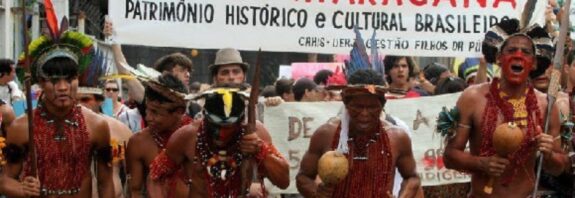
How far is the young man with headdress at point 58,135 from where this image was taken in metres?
8.55

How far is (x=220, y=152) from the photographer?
7.80 meters

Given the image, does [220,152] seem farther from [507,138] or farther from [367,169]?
[507,138]

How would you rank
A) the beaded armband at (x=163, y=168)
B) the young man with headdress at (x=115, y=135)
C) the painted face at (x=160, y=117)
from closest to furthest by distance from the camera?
the beaded armband at (x=163, y=168) < the painted face at (x=160, y=117) < the young man with headdress at (x=115, y=135)

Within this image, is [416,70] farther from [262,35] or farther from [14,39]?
[14,39]

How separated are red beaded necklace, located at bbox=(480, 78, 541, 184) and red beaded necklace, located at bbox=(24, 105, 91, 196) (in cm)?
268

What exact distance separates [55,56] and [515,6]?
12.8ft

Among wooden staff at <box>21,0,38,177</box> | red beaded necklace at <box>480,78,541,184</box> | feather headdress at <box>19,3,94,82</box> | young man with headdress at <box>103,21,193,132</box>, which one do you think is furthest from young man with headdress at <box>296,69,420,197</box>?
young man with headdress at <box>103,21,193,132</box>

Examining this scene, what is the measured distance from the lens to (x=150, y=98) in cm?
862

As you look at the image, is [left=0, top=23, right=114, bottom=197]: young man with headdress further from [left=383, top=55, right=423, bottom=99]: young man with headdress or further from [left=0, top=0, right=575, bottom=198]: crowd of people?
[left=383, top=55, right=423, bottom=99]: young man with headdress

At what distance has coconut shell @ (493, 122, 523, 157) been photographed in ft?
25.3

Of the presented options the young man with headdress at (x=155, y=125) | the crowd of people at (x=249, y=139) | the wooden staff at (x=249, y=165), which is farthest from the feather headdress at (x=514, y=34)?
the young man with headdress at (x=155, y=125)

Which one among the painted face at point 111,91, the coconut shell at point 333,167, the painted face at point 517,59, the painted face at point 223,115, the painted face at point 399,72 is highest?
the painted face at point 517,59

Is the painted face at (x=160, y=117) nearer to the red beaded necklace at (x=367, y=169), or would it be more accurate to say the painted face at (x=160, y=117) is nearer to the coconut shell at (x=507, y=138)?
the red beaded necklace at (x=367, y=169)

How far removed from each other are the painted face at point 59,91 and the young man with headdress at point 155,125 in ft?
1.65
